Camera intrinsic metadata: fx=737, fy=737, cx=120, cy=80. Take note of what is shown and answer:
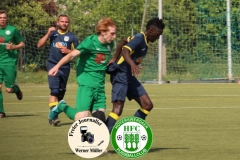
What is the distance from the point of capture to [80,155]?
877cm

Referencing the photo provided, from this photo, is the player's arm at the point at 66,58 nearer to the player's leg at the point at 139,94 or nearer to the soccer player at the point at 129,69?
the soccer player at the point at 129,69

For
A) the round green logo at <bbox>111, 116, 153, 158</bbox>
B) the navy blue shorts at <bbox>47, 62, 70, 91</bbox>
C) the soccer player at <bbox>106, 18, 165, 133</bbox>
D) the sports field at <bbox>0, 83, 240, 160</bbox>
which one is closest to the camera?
the round green logo at <bbox>111, 116, 153, 158</bbox>

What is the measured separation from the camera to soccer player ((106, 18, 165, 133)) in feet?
33.4

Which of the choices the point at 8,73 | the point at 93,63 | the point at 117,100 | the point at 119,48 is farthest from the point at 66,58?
the point at 8,73

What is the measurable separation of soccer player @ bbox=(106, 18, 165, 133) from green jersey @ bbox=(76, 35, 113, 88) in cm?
36

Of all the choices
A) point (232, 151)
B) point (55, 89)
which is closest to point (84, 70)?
point (232, 151)

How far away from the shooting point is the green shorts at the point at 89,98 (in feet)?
32.0

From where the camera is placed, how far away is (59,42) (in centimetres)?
1399

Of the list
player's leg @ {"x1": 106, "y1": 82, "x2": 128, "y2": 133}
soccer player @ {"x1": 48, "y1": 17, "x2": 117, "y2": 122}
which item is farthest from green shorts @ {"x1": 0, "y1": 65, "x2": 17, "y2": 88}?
soccer player @ {"x1": 48, "y1": 17, "x2": 117, "y2": 122}

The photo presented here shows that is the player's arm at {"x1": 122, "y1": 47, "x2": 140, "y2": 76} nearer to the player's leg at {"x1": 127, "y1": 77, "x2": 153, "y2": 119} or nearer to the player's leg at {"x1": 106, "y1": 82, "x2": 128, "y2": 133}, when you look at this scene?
the player's leg at {"x1": 106, "y1": 82, "x2": 128, "y2": 133}

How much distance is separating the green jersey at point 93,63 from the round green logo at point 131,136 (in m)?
1.19

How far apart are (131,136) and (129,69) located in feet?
6.74

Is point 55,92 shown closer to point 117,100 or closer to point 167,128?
point 167,128

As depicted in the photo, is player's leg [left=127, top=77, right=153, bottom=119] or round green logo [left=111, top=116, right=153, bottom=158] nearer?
round green logo [left=111, top=116, right=153, bottom=158]
